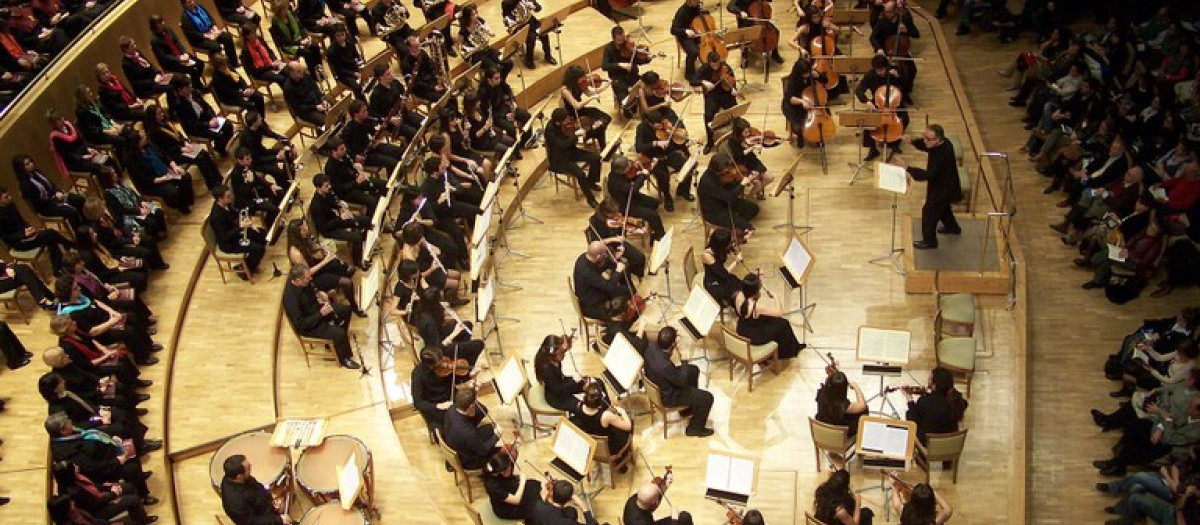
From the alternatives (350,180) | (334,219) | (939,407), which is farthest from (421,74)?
(939,407)

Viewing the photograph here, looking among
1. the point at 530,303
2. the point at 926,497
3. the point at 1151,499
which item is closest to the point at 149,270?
the point at 530,303

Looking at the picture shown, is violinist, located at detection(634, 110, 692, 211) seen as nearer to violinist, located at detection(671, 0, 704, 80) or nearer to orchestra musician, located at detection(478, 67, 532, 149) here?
orchestra musician, located at detection(478, 67, 532, 149)

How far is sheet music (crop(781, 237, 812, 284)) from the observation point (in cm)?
955

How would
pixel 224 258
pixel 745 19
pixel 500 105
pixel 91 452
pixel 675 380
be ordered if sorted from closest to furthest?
pixel 91 452 < pixel 675 380 < pixel 224 258 < pixel 500 105 < pixel 745 19

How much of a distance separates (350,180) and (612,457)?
14.8 feet

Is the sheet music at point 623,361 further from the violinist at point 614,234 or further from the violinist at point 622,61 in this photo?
the violinist at point 622,61

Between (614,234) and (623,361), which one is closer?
(623,361)

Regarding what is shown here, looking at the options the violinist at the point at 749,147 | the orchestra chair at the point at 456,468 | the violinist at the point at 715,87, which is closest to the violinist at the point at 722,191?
the violinist at the point at 749,147

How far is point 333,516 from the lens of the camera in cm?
795

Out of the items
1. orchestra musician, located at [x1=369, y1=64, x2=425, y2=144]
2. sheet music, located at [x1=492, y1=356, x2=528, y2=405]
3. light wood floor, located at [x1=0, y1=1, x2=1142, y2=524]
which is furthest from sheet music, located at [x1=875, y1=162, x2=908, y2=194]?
orchestra musician, located at [x1=369, y1=64, x2=425, y2=144]

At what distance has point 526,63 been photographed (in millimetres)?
14969

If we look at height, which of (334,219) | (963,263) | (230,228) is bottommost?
(963,263)

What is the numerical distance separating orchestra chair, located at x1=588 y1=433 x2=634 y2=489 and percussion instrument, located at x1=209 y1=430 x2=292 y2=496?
2.37 m

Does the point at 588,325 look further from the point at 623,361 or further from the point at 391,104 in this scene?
→ the point at 391,104
